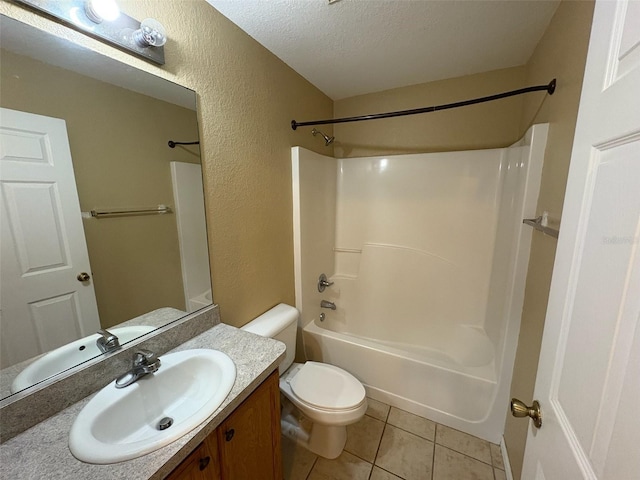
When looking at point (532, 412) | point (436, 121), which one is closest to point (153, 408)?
point (532, 412)

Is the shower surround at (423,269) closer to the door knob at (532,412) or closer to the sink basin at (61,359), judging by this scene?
Answer: the door knob at (532,412)

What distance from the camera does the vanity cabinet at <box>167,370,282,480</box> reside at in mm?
738

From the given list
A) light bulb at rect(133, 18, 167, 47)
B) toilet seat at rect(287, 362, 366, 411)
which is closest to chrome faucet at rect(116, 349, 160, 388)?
toilet seat at rect(287, 362, 366, 411)

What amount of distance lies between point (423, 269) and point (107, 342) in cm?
202

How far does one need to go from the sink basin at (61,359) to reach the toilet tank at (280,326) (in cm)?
61

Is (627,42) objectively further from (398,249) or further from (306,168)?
(398,249)

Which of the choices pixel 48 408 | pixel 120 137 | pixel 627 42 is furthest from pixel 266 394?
pixel 627 42

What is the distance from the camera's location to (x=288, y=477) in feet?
4.46

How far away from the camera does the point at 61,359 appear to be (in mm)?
809

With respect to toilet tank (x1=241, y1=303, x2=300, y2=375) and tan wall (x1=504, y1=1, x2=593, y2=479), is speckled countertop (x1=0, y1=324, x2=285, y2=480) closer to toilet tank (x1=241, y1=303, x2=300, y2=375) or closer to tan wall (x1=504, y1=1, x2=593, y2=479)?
toilet tank (x1=241, y1=303, x2=300, y2=375)

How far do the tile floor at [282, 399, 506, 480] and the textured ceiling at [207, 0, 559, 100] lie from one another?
7.67 feet

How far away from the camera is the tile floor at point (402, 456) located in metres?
1.36

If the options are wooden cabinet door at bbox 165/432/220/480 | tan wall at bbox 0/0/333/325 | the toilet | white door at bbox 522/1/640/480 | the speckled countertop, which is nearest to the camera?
white door at bbox 522/1/640/480

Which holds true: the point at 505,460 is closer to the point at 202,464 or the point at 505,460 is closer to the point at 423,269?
the point at 423,269
